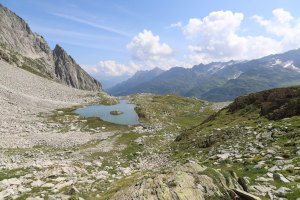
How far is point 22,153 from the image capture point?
2623 centimetres

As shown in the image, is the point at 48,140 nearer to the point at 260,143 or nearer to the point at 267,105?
the point at 260,143

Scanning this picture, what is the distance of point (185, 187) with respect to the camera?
938 cm

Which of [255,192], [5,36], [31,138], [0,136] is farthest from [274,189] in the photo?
[5,36]

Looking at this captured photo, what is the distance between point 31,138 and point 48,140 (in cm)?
361

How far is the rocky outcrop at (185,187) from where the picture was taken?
8.73 meters

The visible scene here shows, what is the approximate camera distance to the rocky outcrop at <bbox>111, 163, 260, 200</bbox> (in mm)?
8734

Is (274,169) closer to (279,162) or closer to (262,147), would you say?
(279,162)

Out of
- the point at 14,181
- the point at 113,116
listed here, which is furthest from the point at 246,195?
the point at 113,116

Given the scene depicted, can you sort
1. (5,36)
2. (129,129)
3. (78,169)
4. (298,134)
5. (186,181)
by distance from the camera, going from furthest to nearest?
(5,36) → (129,129) → (78,169) → (298,134) → (186,181)

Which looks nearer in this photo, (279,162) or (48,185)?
(279,162)

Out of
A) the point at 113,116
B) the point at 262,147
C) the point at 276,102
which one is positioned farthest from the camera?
the point at 113,116

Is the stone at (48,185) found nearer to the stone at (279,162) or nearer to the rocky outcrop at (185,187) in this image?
the rocky outcrop at (185,187)

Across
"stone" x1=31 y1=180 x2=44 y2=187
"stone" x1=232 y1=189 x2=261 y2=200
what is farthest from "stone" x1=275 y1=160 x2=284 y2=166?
"stone" x1=31 y1=180 x2=44 y2=187

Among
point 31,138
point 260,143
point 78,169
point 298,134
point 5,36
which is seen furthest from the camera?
point 5,36
